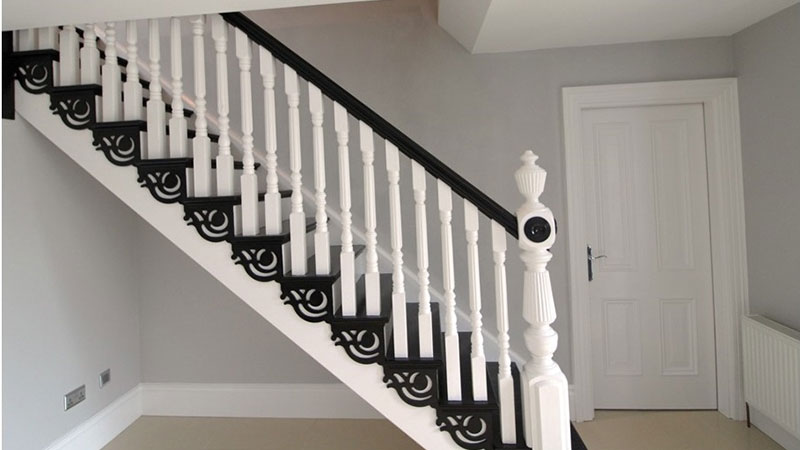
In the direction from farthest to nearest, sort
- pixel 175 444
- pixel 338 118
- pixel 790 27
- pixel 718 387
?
pixel 718 387
pixel 175 444
pixel 790 27
pixel 338 118

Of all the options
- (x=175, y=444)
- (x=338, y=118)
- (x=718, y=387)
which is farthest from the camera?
(x=718, y=387)

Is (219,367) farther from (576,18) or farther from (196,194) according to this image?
(576,18)

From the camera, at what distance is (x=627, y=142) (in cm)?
301

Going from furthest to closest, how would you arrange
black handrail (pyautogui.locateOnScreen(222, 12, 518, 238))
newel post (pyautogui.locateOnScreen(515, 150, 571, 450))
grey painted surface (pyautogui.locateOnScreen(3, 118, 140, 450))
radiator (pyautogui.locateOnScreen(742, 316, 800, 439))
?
radiator (pyautogui.locateOnScreen(742, 316, 800, 439))
grey painted surface (pyautogui.locateOnScreen(3, 118, 140, 450))
black handrail (pyautogui.locateOnScreen(222, 12, 518, 238))
newel post (pyautogui.locateOnScreen(515, 150, 571, 450))

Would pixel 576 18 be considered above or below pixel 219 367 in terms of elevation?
above

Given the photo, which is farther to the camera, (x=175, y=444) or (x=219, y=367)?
(x=219, y=367)

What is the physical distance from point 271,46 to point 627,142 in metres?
2.24

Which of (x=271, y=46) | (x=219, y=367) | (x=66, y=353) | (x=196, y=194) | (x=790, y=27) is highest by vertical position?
(x=790, y=27)

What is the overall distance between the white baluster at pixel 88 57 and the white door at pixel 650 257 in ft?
8.90

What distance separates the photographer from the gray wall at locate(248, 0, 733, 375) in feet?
9.65

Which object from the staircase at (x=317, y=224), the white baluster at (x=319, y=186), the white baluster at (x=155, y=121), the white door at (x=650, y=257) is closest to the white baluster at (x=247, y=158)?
the staircase at (x=317, y=224)

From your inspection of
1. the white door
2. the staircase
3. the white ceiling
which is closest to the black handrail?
the staircase

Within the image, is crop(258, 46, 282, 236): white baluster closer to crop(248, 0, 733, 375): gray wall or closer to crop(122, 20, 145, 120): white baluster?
crop(122, 20, 145, 120): white baluster

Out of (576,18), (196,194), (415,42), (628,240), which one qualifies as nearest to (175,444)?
(196,194)
